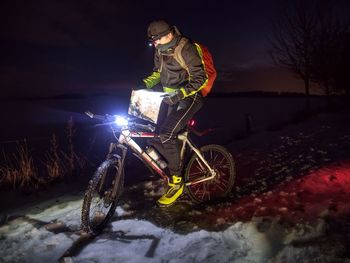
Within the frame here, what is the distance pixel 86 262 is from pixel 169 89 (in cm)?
253

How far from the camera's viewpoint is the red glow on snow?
171 inches

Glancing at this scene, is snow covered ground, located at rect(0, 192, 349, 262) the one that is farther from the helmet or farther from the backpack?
the helmet

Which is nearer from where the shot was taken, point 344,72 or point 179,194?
point 179,194

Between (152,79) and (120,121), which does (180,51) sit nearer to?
(152,79)

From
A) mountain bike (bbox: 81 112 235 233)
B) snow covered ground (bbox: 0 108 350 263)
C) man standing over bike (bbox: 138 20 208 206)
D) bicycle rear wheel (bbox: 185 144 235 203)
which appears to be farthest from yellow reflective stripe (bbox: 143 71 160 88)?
snow covered ground (bbox: 0 108 350 263)

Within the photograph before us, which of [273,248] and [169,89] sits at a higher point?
[169,89]

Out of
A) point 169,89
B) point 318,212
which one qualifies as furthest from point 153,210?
point 318,212

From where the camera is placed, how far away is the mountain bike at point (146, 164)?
4586mm

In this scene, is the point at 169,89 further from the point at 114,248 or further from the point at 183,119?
the point at 114,248

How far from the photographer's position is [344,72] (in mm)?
22047

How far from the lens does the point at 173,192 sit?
17.0 feet

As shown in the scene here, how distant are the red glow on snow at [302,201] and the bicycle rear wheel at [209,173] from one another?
0.44 metres

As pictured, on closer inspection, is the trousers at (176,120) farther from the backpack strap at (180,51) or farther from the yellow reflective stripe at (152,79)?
the yellow reflective stripe at (152,79)

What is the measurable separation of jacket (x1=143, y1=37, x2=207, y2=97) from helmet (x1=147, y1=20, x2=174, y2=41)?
193 millimetres
